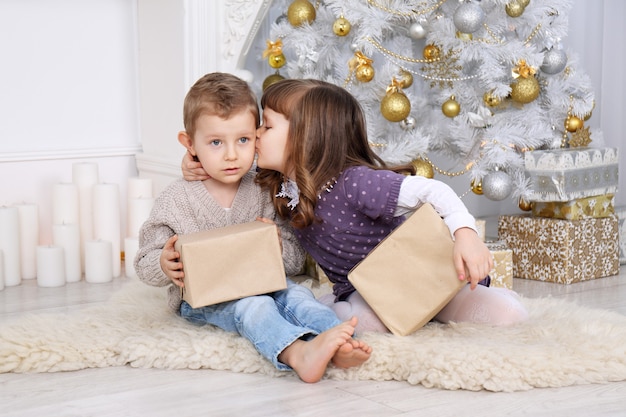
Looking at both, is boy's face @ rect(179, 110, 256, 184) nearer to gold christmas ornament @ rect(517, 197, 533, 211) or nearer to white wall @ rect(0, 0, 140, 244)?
gold christmas ornament @ rect(517, 197, 533, 211)

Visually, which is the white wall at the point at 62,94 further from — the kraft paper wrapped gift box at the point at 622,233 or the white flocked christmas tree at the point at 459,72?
the kraft paper wrapped gift box at the point at 622,233

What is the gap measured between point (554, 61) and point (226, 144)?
1175 millimetres

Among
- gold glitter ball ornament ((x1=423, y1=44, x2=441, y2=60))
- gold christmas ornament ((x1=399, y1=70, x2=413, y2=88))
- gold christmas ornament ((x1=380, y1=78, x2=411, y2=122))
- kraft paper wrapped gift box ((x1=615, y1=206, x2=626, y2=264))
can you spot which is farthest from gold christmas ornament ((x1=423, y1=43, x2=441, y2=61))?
kraft paper wrapped gift box ((x1=615, y1=206, x2=626, y2=264))

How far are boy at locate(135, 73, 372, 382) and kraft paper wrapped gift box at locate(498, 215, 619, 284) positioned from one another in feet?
2.95

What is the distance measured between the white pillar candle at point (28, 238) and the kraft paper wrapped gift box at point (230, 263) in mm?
1067

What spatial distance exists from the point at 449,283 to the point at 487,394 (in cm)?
23

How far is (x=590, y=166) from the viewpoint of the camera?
2551 millimetres

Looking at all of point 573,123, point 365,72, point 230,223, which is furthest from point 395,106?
point 230,223

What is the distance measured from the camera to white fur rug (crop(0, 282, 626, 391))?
4.94 ft

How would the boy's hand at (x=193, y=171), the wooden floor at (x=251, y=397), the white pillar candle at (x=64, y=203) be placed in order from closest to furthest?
1. the wooden floor at (x=251, y=397)
2. the boy's hand at (x=193, y=171)
3. the white pillar candle at (x=64, y=203)

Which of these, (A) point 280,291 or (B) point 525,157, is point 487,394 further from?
(B) point 525,157

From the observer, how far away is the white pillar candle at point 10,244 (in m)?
2.51

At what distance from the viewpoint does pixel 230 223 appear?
188 centimetres

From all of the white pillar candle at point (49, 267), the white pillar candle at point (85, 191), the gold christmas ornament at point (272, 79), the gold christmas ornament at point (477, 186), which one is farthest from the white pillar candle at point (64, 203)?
the gold christmas ornament at point (477, 186)
